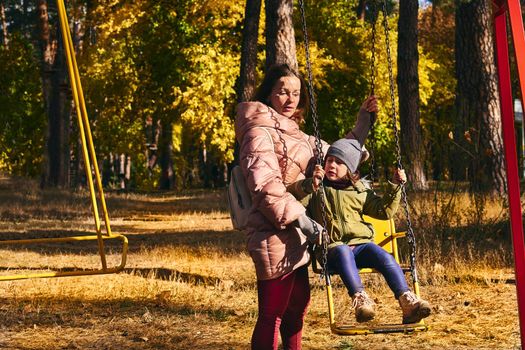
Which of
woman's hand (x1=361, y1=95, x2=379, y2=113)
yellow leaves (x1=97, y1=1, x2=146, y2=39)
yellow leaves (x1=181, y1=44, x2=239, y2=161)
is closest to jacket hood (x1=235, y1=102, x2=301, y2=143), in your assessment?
woman's hand (x1=361, y1=95, x2=379, y2=113)

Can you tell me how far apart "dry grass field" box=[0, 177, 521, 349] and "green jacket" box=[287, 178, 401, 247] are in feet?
5.84

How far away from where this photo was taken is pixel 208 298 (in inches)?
356

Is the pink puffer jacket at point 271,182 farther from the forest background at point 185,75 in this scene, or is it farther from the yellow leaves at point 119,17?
the yellow leaves at point 119,17

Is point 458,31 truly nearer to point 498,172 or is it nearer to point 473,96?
point 473,96

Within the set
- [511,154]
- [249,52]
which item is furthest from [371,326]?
[249,52]

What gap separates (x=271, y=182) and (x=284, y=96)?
55 centimetres

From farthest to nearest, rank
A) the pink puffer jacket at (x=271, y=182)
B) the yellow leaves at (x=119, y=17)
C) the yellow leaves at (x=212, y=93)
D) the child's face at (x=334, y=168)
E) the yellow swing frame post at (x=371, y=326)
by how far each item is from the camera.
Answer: the yellow leaves at (x=212, y=93) < the yellow leaves at (x=119, y=17) < the child's face at (x=334, y=168) < the yellow swing frame post at (x=371, y=326) < the pink puffer jacket at (x=271, y=182)

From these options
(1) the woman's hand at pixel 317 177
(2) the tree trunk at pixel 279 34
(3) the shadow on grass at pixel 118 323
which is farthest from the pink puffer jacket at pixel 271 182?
(2) the tree trunk at pixel 279 34

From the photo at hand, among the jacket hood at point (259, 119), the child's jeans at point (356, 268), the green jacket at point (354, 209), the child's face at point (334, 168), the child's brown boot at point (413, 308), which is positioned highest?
the jacket hood at point (259, 119)

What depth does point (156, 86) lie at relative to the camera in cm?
3372

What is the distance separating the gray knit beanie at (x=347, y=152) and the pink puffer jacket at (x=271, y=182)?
0.98 ft

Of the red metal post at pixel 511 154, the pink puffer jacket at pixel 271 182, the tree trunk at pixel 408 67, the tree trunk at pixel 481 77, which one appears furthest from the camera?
the tree trunk at pixel 408 67

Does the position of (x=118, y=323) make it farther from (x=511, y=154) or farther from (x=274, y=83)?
(x=511, y=154)

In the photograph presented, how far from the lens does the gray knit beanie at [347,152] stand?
16.9 ft
